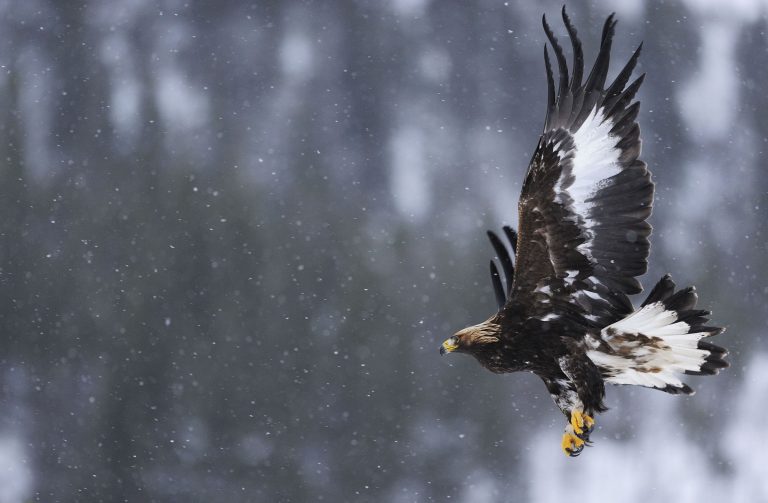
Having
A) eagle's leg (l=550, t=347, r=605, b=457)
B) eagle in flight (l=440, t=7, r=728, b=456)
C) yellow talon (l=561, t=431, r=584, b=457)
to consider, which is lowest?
yellow talon (l=561, t=431, r=584, b=457)

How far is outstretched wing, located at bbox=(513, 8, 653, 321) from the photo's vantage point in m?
5.59

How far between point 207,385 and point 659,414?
33.4 feet

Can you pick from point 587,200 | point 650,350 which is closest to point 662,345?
point 650,350

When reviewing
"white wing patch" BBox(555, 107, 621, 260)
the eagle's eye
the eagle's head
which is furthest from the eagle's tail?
the eagle's eye

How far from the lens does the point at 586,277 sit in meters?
5.84

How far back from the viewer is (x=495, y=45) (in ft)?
75.2

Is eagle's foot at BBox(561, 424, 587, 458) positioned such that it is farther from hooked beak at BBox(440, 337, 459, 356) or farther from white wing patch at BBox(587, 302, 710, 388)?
hooked beak at BBox(440, 337, 459, 356)

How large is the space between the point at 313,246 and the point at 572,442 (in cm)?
1661

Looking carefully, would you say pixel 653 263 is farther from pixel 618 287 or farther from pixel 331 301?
pixel 618 287

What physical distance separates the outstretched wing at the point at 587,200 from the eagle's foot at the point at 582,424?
62 centimetres

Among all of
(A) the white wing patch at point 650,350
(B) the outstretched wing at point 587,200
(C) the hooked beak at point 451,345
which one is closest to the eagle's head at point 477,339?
(C) the hooked beak at point 451,345

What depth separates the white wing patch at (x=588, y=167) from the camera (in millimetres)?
5633

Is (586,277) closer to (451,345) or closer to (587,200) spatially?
(587,200)

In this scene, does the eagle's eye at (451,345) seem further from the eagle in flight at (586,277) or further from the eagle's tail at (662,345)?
the eagle's tail at (662,345)
